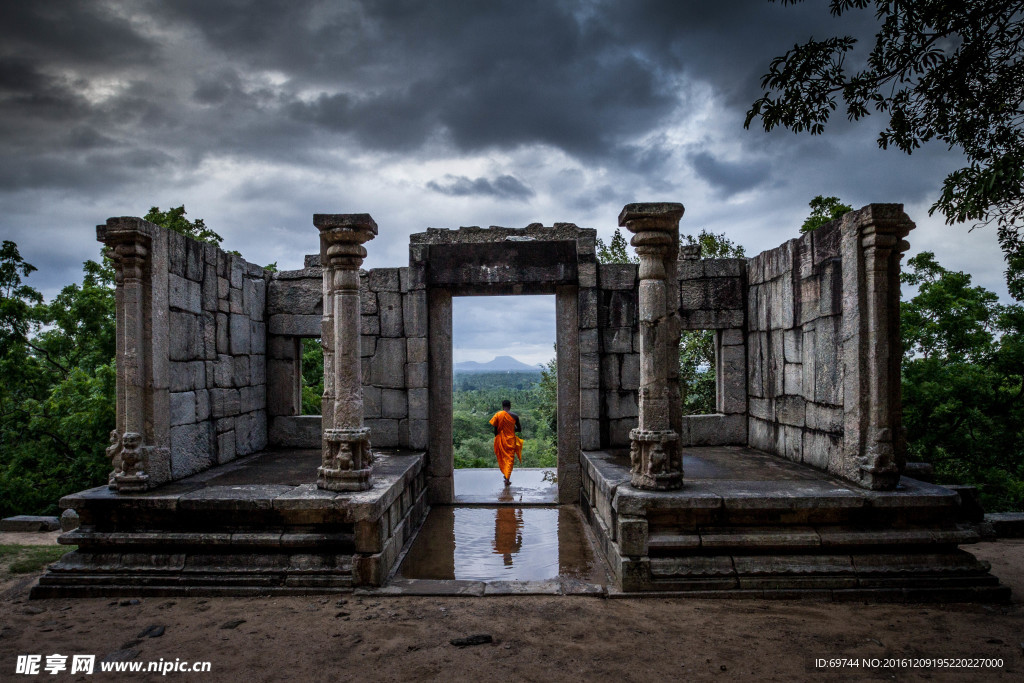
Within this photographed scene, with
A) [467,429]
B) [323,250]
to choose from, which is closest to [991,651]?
[323,250]

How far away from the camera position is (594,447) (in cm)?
788

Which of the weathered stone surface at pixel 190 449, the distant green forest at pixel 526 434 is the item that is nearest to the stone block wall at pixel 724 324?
the distant green forest at pixel 526 434

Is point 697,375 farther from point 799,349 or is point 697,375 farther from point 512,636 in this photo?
point 512,636

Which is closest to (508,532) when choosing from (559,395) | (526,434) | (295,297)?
(559,395)

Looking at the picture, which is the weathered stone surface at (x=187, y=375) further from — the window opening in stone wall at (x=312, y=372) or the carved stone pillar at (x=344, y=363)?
the window opening in stone wall at (x=312, y=372)

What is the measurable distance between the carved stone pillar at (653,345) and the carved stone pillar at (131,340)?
15.6ft

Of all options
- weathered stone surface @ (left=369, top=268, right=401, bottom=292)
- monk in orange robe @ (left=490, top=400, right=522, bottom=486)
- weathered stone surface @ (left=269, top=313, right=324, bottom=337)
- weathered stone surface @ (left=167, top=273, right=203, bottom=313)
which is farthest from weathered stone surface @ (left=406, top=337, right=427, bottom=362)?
weathered stone surface @ (left=167, top=273, right=203, bottom=313)

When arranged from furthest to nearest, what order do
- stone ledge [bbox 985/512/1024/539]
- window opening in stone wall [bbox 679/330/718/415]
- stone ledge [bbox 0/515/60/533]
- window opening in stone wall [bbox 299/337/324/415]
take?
window opening in stone wall [bbox 299/337/324/415] < window opening in stone wall [bbox 679/330/718/415] < stone ledge [bbox 0/515/60/533] < stone ledge [bbox 985/512/1024/539]

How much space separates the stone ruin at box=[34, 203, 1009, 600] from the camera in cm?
483

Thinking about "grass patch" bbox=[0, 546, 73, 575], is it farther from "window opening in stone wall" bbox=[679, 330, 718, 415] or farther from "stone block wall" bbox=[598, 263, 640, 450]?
"window opening in stone wall" bbox=[679, 330, 718, 415]

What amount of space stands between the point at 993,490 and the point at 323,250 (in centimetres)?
1115

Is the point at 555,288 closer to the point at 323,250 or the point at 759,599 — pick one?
the point at 323,250

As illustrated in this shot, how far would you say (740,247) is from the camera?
1341cm

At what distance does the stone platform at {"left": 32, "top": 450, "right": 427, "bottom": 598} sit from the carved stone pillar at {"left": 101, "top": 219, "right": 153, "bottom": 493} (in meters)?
0.47
